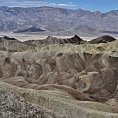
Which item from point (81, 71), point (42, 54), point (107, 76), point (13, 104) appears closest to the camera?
point (13, 104)

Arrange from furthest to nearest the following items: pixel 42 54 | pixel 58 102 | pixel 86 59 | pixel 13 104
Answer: pixel 42 54
pixel 86 59
pixel 58 102
pixel 13 104

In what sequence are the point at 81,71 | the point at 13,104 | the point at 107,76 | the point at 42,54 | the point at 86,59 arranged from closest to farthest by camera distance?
the point at 13,104
the point at 107,76
the point at 81,71
the point at 86,59
the point at 42,54

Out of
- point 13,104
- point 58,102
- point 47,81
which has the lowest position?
point 47,81

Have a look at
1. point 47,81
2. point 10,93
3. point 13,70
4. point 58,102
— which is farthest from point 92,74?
point 10,93

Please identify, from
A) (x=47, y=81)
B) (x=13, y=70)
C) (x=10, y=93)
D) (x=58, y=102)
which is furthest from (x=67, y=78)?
(x=10, y=93)

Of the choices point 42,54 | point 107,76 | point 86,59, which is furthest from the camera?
point 42,54

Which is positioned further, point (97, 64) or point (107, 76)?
Answer: point (97, 64)

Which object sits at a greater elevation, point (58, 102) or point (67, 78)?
point (58, 102)

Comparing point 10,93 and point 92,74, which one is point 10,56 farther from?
point 10,93

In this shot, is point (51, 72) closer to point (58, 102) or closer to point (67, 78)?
point (67, 78)
